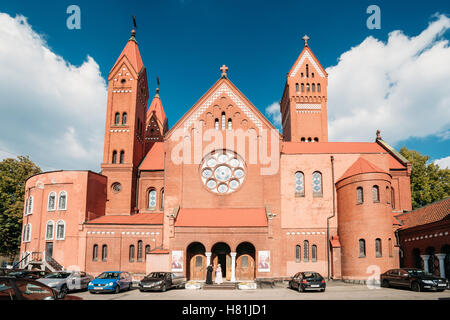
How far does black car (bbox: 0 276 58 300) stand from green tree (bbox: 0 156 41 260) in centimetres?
3843

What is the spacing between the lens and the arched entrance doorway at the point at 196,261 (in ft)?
103

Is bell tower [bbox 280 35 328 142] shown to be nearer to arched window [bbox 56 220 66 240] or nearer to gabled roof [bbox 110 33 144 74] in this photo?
gabled roof [bbox 110 33 144 74]

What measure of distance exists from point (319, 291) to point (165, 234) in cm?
1420

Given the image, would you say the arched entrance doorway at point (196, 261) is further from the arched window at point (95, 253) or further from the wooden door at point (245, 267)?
the arched window at point (95, 253)

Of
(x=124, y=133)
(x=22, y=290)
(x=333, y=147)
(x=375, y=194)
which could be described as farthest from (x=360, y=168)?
(x=22, y=290)

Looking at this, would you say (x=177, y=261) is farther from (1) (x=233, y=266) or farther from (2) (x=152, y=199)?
(2) (x=152, y=199)

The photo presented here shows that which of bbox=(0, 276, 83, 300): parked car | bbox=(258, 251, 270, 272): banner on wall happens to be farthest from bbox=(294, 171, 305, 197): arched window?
bbox=(0, 276, 83, 300): parked car

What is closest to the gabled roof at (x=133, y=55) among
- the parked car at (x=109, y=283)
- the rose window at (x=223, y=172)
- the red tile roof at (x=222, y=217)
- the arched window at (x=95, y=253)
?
the rose window at (x=223, y=172)

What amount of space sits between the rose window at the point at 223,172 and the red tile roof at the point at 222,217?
2.13 metres

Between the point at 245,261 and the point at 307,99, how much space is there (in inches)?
1078
